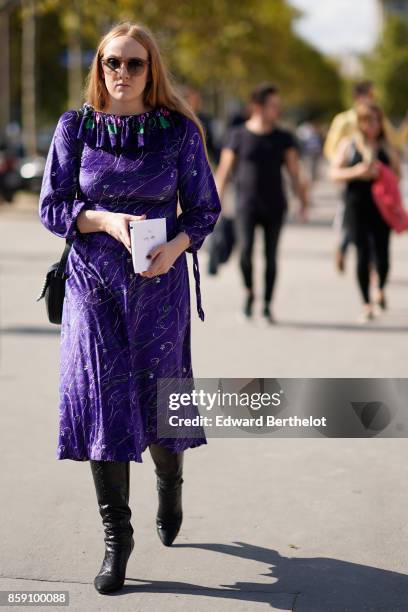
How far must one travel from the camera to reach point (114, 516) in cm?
415

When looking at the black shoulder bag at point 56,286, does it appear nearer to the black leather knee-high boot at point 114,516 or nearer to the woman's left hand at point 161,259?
the woman's left hand at point 161,259

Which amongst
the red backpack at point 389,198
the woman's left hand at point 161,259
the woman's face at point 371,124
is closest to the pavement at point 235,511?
the woman's left hand at point 161,259

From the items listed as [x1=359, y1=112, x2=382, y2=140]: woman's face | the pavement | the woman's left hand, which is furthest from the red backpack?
the woman's left hand

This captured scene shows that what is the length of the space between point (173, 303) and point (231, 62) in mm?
47443

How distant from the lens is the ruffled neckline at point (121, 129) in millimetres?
4105

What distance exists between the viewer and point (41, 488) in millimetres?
5312

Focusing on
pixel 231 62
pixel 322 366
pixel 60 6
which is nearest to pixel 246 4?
pixel 231 62

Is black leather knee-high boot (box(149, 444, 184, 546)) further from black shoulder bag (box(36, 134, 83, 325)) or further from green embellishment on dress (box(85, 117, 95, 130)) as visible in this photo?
green embellishment on dress (box(85, 117, 95, 130))

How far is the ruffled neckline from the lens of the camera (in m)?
4.11

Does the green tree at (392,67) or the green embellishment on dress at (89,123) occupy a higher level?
the green embellishment on dress at (89,123)

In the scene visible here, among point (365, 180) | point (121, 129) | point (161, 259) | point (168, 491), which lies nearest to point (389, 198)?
point (365, 180)

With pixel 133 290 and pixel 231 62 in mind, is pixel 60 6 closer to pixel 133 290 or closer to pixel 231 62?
pixel 133 290

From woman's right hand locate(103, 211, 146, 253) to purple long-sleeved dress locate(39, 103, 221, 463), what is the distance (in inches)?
3.2

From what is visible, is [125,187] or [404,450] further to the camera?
[404,450]
